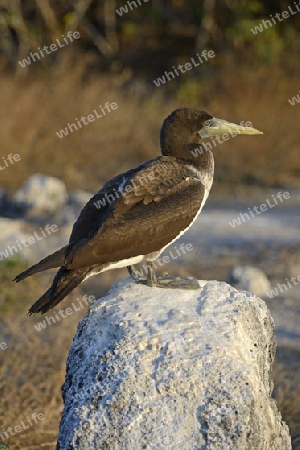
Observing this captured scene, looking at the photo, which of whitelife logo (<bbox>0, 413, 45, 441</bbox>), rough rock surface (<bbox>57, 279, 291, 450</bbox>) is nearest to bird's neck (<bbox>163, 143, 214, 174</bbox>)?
rough rock surface (<bbox>57, 279, 291, 450</bbox>)

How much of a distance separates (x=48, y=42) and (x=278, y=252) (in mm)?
8989

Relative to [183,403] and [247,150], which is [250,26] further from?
[183,403]

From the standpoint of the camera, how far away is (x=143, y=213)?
4457 millimetres

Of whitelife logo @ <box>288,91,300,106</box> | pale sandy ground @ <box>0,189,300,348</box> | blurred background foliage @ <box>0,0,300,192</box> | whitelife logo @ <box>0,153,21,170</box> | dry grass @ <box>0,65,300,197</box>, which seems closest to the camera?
pale sandy ground @ <box>0,189,300,348</box>

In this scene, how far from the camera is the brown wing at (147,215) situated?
167 inches

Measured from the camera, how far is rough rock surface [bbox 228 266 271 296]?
8.45 metres

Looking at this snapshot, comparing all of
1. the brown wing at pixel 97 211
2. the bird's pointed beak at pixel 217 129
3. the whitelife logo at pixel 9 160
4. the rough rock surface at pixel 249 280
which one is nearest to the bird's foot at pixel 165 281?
the brown wing at pixel 97 211

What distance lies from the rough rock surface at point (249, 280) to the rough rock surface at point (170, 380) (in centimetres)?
431

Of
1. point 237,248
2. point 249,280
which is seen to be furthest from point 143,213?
point 237,248

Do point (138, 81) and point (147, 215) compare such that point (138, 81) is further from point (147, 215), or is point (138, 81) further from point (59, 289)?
point (59, 289)

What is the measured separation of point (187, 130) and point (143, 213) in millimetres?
654

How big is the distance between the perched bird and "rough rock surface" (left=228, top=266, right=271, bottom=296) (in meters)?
3.69

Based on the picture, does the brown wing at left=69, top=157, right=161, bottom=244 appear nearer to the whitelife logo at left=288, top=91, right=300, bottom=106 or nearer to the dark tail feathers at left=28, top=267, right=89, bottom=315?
the dark tail feathers at left=28, top=267, right=89, bottom=315

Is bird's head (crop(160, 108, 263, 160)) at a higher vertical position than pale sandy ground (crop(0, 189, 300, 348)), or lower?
higher
